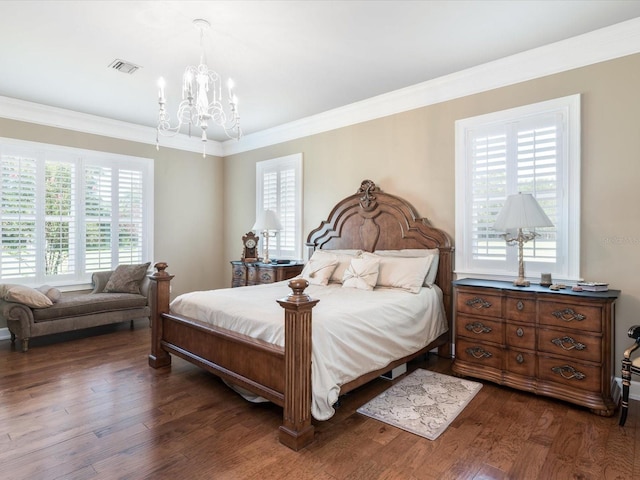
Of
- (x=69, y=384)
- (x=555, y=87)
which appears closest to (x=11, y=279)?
(x=69, y=384)

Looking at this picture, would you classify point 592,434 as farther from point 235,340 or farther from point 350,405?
point 235,340

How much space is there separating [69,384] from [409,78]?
13.9ft

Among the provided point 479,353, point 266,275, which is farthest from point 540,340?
point 266,275

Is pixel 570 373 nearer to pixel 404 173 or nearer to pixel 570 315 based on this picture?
pixel 570 315

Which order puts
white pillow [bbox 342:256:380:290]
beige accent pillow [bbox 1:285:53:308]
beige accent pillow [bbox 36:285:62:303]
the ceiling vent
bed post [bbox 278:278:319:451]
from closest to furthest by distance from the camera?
bed post [bbox 278:278:319:451], the ceiling vent, white pillow [bbox 342:256:380:290], beige accent pillow [bbox 1:285:53:308], beige accent pillow [bbox 36:285:62:303]

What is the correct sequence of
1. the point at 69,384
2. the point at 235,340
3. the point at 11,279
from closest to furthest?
the point at 235,340
the point at 69,384
the point at 11,279

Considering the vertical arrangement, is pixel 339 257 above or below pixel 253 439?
above

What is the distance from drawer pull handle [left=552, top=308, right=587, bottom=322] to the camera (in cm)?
264

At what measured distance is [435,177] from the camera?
395cm

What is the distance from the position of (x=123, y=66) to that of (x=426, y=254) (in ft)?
11.5

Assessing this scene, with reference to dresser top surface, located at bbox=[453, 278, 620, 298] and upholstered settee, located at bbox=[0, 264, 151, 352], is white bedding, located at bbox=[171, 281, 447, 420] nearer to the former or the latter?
dresser top surface, located at bbox=[453, 278, 620, 298]

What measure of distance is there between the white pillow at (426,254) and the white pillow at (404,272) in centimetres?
12

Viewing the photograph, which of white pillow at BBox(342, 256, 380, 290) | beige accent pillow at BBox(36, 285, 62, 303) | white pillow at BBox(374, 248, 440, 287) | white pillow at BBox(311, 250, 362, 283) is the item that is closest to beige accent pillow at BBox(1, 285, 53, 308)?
beige accent pillow at BBox(36, 285, 62, 303)

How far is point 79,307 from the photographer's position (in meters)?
4.37
